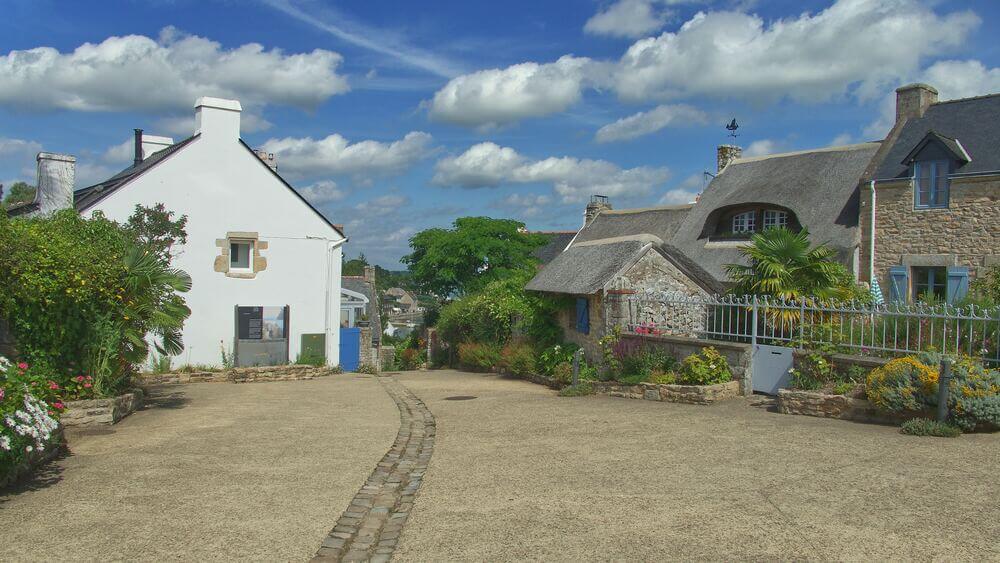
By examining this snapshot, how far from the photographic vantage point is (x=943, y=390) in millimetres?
8500

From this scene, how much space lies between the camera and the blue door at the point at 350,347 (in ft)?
82.4

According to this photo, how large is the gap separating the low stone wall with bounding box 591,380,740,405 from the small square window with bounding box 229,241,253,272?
12.4 meters

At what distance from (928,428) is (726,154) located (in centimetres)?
2275

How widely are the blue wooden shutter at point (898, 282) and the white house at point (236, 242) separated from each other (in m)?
15.4

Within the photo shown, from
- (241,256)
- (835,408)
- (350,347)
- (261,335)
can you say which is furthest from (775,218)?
(241,256)

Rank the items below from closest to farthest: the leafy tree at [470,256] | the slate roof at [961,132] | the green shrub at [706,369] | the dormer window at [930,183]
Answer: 1. the green shrub at [706,369]
2. the slate roof at [961,132]
3. the dormer window at [930,183]
4. the leafy tree at [470,256]

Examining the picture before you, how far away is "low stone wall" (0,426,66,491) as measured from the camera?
6.49m

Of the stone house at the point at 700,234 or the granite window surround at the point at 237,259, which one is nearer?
the stone house at the point at 700,234


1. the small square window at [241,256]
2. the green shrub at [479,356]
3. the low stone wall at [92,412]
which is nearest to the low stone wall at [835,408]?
the low stone wall at [92,412]

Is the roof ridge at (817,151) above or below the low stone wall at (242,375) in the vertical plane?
above

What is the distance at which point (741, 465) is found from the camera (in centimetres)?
739

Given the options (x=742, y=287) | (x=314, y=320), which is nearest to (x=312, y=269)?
(x=314, y=320)

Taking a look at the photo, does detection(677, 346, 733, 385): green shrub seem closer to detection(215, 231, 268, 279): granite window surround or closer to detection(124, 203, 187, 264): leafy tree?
detection(124, 203, 187, 264): leafy tree

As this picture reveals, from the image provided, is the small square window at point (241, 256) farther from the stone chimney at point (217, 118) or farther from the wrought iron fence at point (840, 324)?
the wrought iron fence at point (840, 324)
